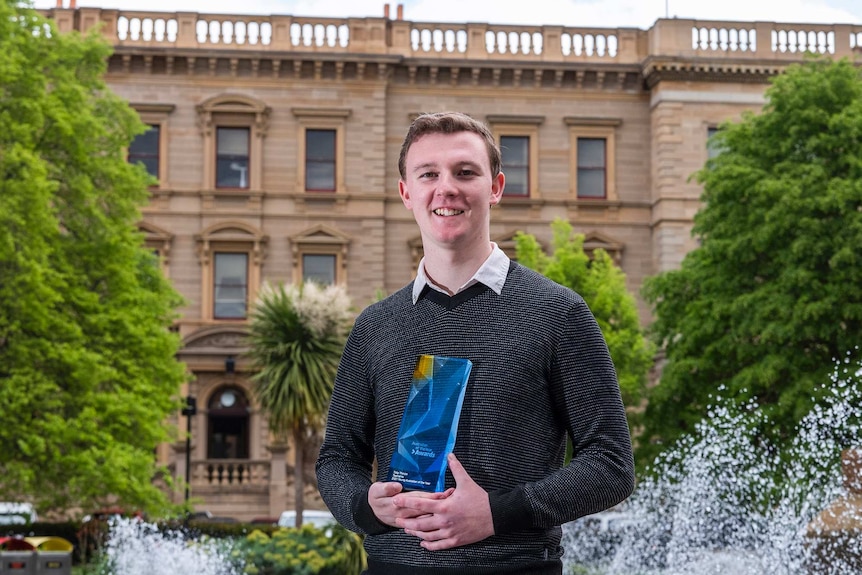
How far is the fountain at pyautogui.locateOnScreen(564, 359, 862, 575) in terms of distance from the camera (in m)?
18.6

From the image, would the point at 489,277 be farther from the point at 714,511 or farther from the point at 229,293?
the point at 229,293

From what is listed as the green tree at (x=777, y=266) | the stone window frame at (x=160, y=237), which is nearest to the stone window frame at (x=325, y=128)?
the stone window frame at (x=160, y=237)

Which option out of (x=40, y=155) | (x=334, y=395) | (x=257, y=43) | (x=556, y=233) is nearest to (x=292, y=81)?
(x=257, y=43)

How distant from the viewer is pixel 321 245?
40875 millimetres

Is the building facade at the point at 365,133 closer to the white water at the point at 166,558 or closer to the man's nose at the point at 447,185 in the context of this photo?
the white water at the point at 166,558

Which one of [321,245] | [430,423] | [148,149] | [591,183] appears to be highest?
[148,149]

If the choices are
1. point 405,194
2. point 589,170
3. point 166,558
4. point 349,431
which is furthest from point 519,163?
point 349,431

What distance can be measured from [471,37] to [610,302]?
15.1 meters

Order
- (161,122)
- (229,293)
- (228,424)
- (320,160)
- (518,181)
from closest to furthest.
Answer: (228,424)
(229,293)
(161,122)
(320,160)
(518,181)

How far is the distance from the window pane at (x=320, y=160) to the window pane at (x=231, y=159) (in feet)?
6.57

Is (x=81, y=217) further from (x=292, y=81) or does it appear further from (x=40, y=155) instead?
(x=292, y=81)

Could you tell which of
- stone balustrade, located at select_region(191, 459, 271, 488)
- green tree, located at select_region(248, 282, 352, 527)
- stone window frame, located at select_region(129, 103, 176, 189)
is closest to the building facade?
stone window frame, located at select_region(129, 103, 176, 189)

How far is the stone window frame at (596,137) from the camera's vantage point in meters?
42.0

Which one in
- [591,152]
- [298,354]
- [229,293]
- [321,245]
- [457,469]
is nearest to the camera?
[457,469]
